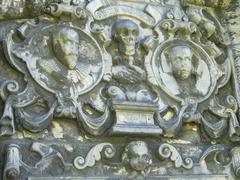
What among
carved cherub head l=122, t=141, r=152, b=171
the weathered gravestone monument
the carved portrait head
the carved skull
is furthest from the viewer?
the carved portrait head

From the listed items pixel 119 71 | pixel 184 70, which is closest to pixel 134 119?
→ pixel 119 71

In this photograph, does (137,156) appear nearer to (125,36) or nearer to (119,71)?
(119,71)

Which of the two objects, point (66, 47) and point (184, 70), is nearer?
point (66, 47)

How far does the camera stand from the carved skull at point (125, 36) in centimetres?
378

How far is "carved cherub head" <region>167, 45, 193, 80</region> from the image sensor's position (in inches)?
153

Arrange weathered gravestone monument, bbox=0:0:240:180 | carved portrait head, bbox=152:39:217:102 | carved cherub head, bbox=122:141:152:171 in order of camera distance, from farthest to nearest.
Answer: carved portrait head, bbox=152:39:217:102 → carved cherub head, bbox=122:141:152:171 → weathered gravestone monument, bbox=0:0:240:180

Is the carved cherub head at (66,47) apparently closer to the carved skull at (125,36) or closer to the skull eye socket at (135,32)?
the carved skull at (125,36)

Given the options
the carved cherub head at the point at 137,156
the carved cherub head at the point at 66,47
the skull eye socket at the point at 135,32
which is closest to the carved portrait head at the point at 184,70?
the skull eye socket at the point at 135,32

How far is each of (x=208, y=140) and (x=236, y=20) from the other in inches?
47.1

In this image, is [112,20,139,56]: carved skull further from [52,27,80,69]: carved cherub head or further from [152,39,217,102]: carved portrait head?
[52,27,80,69]: carved cherub head

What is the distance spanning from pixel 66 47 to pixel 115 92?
48 cm

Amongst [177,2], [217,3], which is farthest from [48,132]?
[217,3]

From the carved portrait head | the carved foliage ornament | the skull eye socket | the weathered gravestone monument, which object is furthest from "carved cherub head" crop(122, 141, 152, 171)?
the skull eye socket

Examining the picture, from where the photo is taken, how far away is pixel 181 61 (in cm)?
390
